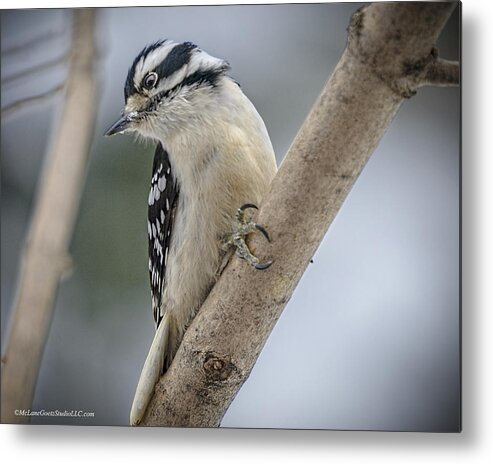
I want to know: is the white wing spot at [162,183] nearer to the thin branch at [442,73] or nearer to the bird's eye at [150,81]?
the bird's eye at [150,81]

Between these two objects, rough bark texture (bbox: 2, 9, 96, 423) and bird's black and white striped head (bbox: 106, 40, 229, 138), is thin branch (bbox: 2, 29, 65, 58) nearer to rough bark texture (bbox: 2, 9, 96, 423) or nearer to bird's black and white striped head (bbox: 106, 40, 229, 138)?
rough bark texture (bbox: 2, 9, 96, 423)

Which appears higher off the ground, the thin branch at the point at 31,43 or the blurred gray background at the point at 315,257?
the thin branch at the point at 31,43

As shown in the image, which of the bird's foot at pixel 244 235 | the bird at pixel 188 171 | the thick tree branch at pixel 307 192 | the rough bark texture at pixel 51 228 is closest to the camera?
the thick tree branch at pixel 307 192

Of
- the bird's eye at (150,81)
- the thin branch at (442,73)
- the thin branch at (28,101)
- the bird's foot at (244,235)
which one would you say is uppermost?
the thin branch at (28,101)

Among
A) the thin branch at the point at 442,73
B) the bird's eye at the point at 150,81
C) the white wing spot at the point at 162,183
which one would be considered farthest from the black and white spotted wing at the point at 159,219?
the thin branch at the point at 442,73

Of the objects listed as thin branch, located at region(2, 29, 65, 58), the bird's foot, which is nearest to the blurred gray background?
thin branch, located at region(2, 29, 65, 58)

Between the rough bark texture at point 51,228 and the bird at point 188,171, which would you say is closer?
the bird at point 188,171

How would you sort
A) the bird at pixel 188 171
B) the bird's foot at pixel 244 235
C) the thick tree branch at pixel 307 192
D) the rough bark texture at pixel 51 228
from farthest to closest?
the rough bark texture at pixel 51 228, the bird at pixel 188 171, the bird's foot at pixel 244 235, the thick tree branch at pixel 307 192

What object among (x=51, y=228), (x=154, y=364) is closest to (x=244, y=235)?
(x=154, y=364)

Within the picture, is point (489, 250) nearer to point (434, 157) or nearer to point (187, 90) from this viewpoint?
point (434, 157)

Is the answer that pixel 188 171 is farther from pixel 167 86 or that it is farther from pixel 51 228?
pixel 51 228

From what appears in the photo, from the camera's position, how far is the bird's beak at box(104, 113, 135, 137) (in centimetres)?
177

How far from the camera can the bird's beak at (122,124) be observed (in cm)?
177

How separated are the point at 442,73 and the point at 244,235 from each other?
548mm
